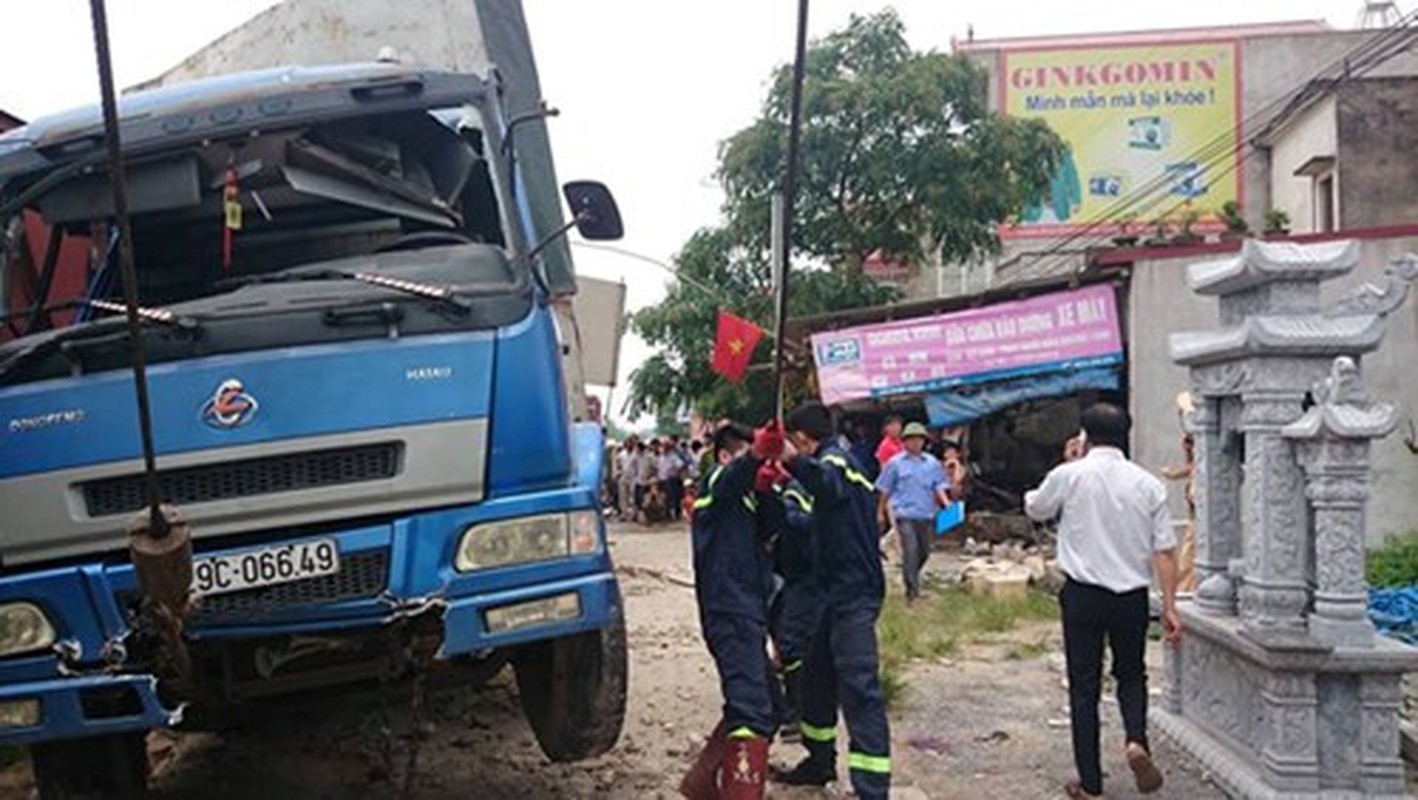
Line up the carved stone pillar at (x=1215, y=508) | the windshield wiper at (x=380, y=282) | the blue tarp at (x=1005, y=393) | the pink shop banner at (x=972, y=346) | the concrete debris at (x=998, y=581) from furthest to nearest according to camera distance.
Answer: the blue tarp at (x=1005, y=393), the pink shop banner at (x=972, y=346), the concrete debris at (x=998, y=581), the carved stone pillar at (x=1215, y=508), the windshield wiper at (x=380, y=282)

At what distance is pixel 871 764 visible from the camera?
4660 mm

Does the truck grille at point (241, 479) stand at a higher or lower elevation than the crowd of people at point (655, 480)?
higher

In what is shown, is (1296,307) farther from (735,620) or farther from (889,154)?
(889,154)

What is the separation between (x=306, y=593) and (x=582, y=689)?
1074 mm

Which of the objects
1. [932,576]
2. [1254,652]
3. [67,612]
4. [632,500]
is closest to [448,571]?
[67,612]

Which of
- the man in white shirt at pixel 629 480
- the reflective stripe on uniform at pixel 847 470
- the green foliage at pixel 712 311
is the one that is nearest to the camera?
the reflective stripe on uniform at pixel 847 470

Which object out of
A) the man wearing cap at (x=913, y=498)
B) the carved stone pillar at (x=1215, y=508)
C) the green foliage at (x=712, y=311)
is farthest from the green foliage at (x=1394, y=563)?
the green foliage at (x=712, y=311)

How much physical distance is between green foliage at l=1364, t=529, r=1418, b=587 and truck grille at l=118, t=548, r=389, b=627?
8465mm

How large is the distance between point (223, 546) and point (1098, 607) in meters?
3.10

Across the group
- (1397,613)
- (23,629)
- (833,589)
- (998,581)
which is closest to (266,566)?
(23,629)

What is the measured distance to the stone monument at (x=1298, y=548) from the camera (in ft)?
15.1

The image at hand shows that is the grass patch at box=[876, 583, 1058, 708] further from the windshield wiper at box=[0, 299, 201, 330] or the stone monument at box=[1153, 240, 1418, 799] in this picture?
the windshield wiper at box=[0, 299, 201, 330]

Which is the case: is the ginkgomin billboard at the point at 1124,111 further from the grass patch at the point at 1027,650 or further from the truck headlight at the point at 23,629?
the truck headlight at the point at 23,629

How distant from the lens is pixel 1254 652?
477 cm
